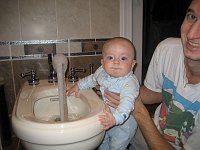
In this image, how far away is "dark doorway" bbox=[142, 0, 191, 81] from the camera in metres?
1.61

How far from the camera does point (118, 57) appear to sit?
85 centimetres

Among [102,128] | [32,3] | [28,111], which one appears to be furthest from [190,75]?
[32,3]

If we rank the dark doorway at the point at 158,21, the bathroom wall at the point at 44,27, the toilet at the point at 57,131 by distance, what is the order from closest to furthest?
1. the toilet at the point at 57,131
2. the bathroom wall at the point at 44,27
3. the dark doorway at the point at 158,21

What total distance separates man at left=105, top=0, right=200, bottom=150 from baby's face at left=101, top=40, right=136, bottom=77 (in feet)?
0.33

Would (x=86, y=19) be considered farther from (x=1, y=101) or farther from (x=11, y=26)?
(x=1, y=101)

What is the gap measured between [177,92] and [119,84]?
229 millimetres

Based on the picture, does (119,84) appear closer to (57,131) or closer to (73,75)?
(57,131)

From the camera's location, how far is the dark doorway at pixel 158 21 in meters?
1.61

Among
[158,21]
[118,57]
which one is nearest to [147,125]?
[118,57]

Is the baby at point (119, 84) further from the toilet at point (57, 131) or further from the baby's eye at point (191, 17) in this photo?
the baby's eye at point (191, 17)

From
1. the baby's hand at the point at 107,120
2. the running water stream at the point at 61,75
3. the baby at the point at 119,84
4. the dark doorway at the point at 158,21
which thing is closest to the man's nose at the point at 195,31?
the baby at the point at 119,84

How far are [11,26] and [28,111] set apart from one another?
0.61 meters

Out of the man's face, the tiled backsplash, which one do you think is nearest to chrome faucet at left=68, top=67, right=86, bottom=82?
the tiled backsplash

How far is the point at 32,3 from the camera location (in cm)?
119
